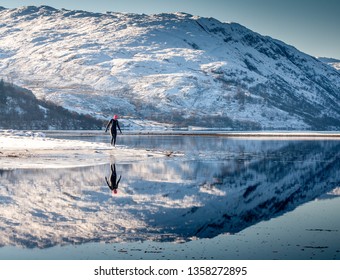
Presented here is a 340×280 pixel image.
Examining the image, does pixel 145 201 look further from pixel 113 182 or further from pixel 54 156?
pixel 54 156

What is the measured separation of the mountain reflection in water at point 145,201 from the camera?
52.5 feet

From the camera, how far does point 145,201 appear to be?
21359 millimetres

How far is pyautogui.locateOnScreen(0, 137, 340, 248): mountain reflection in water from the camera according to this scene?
16.0 metres

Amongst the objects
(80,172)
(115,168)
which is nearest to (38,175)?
(80,172)

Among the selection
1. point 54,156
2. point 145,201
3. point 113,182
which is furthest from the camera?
point 54,156

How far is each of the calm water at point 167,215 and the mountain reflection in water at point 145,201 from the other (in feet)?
0.11

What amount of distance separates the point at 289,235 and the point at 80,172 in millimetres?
17554

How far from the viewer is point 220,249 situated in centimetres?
1420

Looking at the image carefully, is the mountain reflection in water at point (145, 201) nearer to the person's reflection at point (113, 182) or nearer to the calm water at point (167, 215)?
the calm water at point (167, 215)

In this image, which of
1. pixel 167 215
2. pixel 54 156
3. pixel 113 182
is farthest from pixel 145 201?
pixel 54 156

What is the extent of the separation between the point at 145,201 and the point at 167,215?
2.91 m

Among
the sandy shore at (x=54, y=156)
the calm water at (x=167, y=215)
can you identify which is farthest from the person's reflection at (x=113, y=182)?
the sandy shore at (x=54, y=156)

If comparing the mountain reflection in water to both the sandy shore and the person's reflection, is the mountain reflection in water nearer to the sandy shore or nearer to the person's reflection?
the person's reflection

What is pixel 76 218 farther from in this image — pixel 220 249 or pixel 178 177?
pixel 178 177
